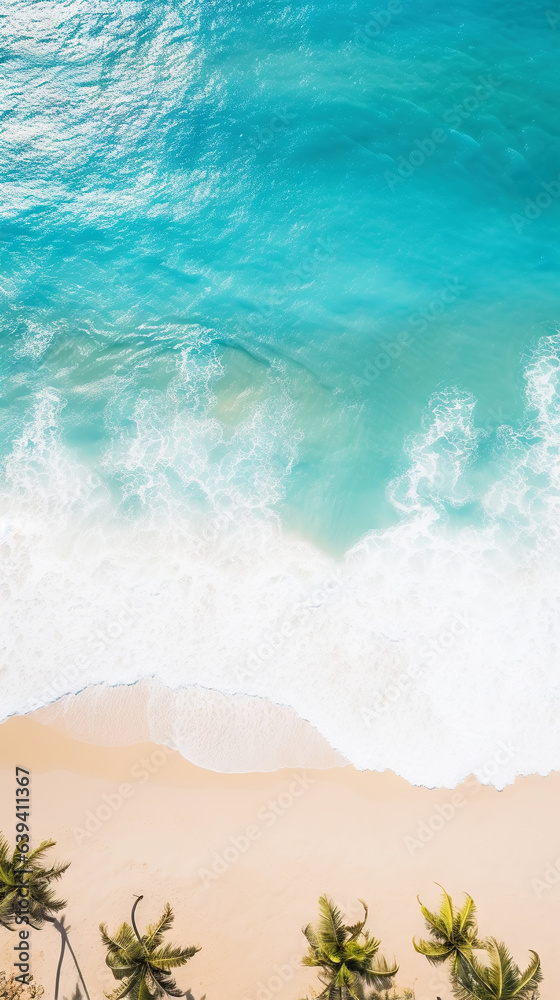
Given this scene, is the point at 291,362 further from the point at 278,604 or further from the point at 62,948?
the point at 62,948

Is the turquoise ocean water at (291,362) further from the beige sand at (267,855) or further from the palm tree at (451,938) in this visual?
the palm tree at (451,938)

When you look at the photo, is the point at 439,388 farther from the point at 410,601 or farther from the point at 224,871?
the point at 224,871

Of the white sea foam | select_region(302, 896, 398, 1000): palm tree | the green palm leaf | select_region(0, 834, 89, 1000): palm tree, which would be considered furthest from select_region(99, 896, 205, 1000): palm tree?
the green palm leaf

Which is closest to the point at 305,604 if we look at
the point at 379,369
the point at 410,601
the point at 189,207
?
the point at 410,601

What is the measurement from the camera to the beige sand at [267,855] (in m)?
16.3

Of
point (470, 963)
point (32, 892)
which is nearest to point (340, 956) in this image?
point (470, 963)

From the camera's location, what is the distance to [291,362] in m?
24.6

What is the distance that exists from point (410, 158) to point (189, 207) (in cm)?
1142

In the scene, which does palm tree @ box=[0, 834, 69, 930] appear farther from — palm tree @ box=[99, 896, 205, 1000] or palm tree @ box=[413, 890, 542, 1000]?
palm tree @ box=[413, 890, 542, 1000]

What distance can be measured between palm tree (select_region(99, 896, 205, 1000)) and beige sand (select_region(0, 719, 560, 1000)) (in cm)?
163

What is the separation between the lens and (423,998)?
15820mm

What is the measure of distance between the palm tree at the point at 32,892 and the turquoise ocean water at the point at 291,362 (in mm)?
4962

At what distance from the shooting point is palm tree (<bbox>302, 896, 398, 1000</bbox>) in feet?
46.1

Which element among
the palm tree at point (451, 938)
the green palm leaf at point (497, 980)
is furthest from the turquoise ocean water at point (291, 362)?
the green palm leaf at point (497, 980)
